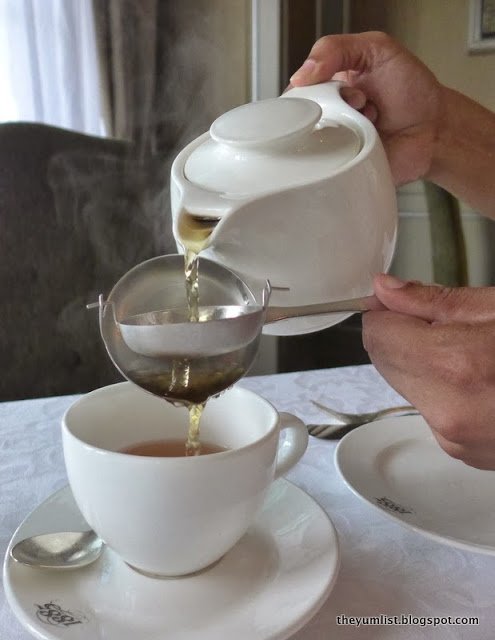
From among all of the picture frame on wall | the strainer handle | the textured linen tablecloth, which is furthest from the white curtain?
the strainer handle

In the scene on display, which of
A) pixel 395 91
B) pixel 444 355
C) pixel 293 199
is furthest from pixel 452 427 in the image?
pixel 395 91

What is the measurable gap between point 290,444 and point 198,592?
106 millimetres

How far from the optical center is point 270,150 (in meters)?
0.43

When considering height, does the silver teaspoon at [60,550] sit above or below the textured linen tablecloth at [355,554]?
above

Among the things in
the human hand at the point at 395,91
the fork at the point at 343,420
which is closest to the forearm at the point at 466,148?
the human hand at the point at 395,91

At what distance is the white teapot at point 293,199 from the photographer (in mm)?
402

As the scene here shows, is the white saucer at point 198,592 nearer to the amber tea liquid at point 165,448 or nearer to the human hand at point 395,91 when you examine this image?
the amber tea liquid at point 165,448

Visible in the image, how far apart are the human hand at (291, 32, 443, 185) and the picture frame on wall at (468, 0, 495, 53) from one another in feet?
4.07

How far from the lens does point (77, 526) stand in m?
0.39

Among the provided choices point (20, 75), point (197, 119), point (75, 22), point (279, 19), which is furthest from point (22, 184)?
point (279, 19)

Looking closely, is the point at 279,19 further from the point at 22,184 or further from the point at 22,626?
the point at 22,626

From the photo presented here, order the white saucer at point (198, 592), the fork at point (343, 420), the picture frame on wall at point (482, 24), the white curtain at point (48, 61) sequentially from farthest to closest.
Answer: the picture frame on wall at point (482, 24) < the white curtain at point (48, 61) < the fork at point (343, 420) < the white saucer at point (198, 592)

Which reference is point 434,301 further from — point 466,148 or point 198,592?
point 466,148

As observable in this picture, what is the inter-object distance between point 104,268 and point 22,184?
0.78ft
